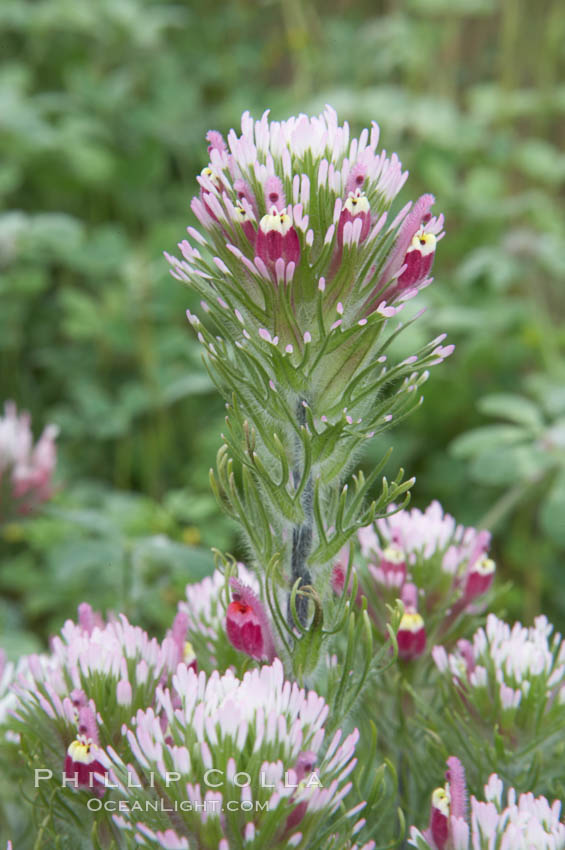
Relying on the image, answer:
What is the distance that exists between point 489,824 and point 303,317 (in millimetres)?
477

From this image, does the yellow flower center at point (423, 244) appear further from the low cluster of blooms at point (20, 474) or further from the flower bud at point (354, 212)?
the low cluster of blooms at point (20, 474)

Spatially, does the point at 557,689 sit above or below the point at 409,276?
below

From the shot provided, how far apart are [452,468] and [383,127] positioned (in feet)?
5.50

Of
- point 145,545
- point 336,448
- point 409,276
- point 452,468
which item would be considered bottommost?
point 336,448

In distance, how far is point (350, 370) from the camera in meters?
0.85

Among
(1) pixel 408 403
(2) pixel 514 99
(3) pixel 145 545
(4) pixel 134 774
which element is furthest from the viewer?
(2) pixel 514 99

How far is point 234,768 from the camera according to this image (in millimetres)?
694

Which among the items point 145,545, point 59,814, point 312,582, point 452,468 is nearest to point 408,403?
point 312,582

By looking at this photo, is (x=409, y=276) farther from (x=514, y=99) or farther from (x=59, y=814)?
(x=514, y=99)

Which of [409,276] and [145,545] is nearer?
[409,276]

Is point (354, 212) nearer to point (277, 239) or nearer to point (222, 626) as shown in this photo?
point (277, 239)

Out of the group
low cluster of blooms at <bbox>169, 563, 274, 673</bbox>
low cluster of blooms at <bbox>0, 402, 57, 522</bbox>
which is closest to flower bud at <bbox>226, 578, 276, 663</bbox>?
low cluster of blooms at <bbox>169, 563, 274, 673</bbox>

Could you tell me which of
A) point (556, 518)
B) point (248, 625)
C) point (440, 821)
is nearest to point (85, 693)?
point (248, 625)

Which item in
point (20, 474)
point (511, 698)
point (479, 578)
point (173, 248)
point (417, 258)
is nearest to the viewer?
point (417, 258)
